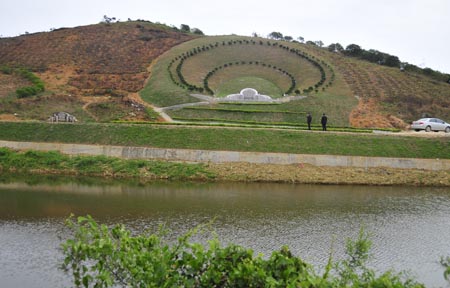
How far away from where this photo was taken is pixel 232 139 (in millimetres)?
38812

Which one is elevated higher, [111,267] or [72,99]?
[72,99]

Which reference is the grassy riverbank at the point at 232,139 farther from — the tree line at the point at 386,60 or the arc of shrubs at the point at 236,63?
the tree line at the point at 386,60

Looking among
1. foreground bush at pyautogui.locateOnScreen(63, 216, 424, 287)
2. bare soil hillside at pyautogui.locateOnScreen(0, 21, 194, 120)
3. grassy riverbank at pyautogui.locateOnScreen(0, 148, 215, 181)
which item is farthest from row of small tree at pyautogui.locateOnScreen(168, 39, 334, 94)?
foreground bush at pyautogui.locateOnScreen(63, 216, 424, 287)

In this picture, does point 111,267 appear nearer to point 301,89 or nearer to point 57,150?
point 57,150

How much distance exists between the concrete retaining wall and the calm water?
3.81m

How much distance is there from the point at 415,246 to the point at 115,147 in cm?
2564

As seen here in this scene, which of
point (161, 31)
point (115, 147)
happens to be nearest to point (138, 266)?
point (115, 147)

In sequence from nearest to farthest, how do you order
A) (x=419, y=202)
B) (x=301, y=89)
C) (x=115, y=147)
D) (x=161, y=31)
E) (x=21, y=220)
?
(x=21, y=220), (x=419, y=202), (x=115, y=147), (x=301, y=89), (x=161, y=31)

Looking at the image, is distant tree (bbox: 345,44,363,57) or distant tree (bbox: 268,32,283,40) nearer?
distant tree (bbox: 345,44,363,57)

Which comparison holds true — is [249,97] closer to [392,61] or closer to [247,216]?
[247,216]

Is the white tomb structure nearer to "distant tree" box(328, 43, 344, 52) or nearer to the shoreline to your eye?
the shoreline

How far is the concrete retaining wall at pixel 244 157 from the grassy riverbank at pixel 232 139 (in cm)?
74

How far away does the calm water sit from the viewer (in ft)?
55.7

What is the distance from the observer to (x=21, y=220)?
2148 cm
